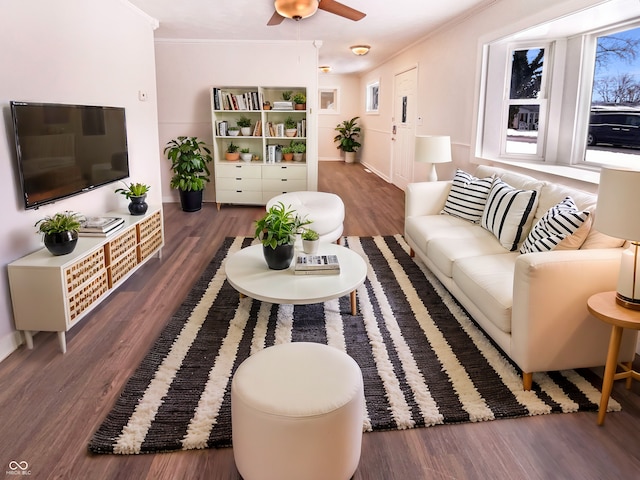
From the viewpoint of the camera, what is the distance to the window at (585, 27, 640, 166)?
3.29 m

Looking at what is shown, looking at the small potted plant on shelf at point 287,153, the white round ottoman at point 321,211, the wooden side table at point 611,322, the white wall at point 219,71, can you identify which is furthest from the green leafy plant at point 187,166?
the wooden side table at point 611,322

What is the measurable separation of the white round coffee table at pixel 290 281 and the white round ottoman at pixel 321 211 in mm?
947

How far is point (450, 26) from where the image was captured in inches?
212

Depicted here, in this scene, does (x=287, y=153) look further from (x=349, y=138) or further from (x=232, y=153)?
(x=349, y=138)

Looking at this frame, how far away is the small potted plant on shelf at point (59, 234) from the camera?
2.56 meters

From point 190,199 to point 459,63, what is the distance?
3689 millimetres

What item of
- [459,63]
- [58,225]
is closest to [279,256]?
[58,225]

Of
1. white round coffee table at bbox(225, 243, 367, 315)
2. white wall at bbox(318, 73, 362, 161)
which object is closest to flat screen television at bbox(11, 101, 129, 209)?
white round coffee table at bbox(225, 243, 367, 315)

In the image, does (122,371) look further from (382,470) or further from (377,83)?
(377,83)

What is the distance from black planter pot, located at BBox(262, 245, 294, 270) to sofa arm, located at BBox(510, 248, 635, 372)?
133 centimetres

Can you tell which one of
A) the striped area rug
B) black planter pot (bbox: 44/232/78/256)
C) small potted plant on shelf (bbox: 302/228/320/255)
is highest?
black planter pot (bbox: 44/232/78/256)

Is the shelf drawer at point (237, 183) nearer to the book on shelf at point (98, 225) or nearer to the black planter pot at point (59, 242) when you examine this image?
the book on shelf at point (98, 225)

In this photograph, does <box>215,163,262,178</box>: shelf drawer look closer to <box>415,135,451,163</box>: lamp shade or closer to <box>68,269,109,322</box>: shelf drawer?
<box>415,135,451,163</box>: lamp shade

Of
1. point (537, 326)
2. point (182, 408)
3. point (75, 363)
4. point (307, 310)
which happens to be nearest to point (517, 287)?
point (537, 326)
